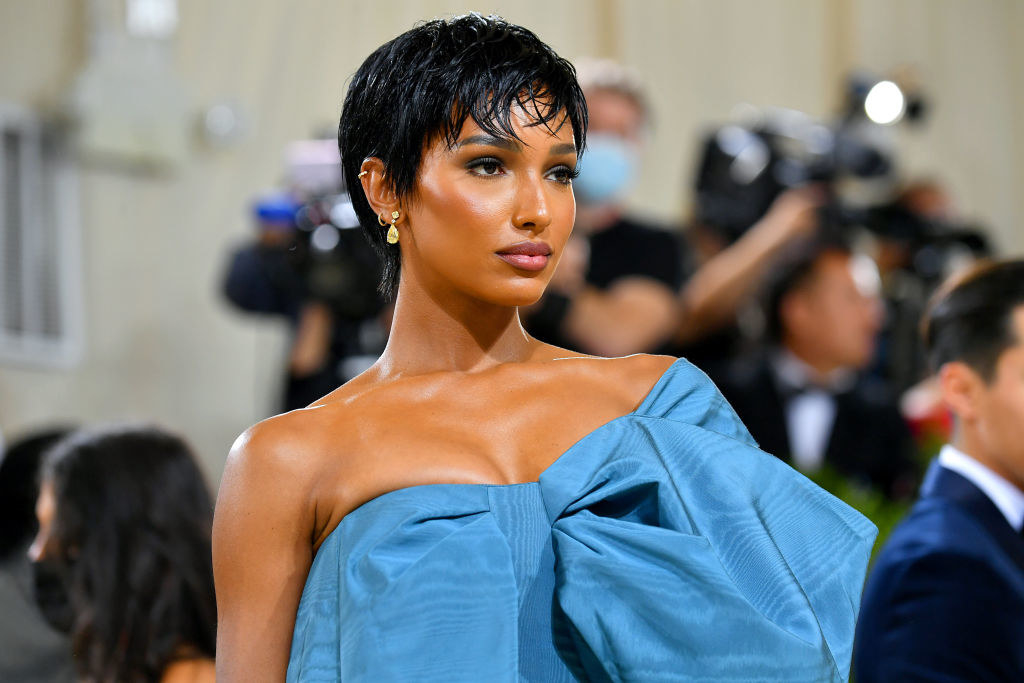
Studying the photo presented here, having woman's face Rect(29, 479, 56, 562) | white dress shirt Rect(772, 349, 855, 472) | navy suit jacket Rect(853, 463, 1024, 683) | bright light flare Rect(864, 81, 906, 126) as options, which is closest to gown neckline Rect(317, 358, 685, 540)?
navy suit jacket Rect(853, 463, 1024, 683)

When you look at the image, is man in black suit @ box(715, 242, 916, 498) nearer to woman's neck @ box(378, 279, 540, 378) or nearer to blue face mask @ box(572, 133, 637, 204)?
blue face mask @ box(572, 133, 637, 204)

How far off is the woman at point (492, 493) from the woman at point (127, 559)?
2.57 feet

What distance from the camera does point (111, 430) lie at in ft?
7.23

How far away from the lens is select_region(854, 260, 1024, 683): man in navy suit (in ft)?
6.25

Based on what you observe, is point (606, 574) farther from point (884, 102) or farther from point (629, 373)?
point (884, 102)

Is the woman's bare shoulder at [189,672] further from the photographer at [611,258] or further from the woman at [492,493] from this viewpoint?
the photographer at [611,258]

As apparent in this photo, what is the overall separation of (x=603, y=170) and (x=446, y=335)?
6.01 feet

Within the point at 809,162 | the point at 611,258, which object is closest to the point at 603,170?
the point at 611,258

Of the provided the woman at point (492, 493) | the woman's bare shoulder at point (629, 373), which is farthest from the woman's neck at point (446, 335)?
the woman's bare shoulder at point (629, 373)

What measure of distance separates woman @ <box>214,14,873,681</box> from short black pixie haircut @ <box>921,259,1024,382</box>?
39.1 inches

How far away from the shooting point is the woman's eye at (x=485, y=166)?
4.42 ft

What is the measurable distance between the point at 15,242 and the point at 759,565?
364 centimetres

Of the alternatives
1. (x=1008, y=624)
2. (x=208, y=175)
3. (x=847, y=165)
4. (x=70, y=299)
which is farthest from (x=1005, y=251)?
(x=1008, y=624)

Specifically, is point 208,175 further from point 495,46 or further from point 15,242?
point 495,46
